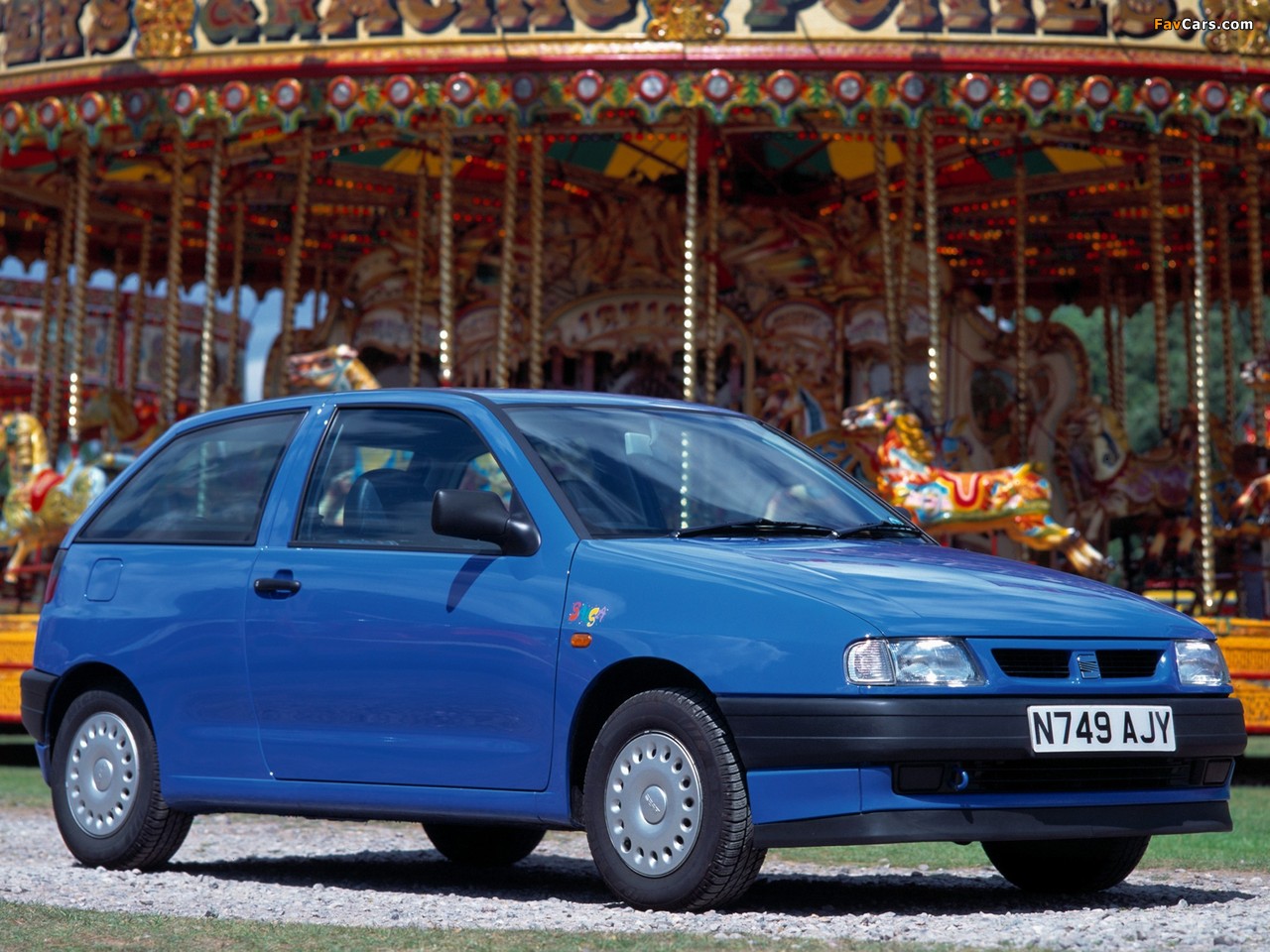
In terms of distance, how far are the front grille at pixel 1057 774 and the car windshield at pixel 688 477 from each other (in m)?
1.17

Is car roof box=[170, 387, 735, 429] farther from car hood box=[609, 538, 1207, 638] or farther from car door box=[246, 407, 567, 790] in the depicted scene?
car hood box=[609, 538, 1207, 638]

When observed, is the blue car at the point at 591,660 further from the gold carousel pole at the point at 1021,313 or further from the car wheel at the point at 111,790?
the gold carousel pole at the point at 1021,313

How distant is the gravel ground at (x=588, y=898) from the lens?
5.87 meters

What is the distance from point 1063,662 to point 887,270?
37.4 feet

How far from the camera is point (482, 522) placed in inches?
261

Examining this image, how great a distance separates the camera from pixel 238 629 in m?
7.43

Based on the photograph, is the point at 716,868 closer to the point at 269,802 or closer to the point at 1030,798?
→ the point at 1030,798

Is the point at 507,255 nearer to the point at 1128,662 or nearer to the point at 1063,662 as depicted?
the point at 1128,662

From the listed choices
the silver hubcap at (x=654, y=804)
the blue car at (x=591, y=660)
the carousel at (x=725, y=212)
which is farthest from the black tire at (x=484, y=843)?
the carousel at (x=725, y=212)

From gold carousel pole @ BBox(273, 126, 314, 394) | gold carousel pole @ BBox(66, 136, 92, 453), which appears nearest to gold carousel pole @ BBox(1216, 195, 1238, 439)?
gold carousel pole @ BBox(273, 126, 314, 394)

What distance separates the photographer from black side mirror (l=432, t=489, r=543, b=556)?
21.6 ft

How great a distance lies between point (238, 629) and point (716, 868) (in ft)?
7.11

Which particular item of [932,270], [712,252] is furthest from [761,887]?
[712,252]

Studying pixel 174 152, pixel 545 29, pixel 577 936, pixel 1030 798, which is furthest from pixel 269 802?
pixel 174 152
